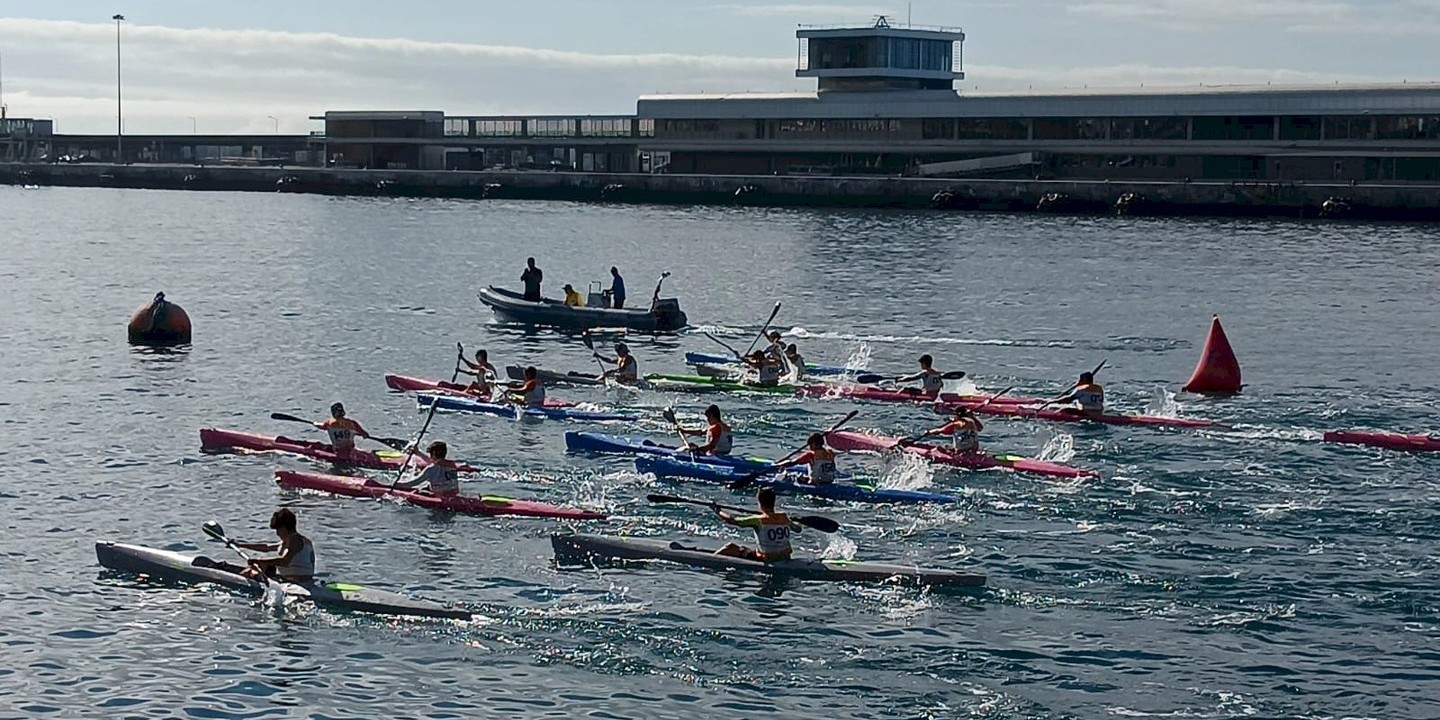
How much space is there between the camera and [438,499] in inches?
1463

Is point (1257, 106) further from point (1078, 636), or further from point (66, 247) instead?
point (1078, 636)

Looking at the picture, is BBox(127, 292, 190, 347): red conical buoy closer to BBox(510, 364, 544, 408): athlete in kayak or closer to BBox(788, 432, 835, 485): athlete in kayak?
BBox(510, 364, 544, 408): athlete in kayak

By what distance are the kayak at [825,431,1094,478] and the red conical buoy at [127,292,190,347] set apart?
29.9 meters

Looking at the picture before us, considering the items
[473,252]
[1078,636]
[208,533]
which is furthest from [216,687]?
[473,252]

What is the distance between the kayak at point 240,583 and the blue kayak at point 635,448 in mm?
11307

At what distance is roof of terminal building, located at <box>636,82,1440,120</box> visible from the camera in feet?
429

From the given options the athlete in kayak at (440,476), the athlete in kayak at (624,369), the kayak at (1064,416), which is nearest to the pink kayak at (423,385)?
the athlete in kayak at (624,369)

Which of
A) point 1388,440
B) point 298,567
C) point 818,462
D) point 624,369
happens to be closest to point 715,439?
point 818,462

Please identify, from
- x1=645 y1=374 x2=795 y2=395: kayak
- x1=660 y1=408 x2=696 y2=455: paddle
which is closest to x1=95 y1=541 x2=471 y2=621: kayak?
x1=660 y1=408 x2=696 y2=455: paddle

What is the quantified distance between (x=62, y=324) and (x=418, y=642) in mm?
48075

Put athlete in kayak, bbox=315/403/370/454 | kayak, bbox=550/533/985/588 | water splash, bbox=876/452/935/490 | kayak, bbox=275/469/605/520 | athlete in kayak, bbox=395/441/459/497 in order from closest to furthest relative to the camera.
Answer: kayak, bbox=550/533/985/588, kayak, bbox=275/469/605/520, athlete in kayak, bbox=395/441/459/497, water splash, bbox=876/452/935/490, athlete in kayak, bbox=315/403/370/454

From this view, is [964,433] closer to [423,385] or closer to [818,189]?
[423,385]

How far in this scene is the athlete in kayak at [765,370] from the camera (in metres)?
52.8

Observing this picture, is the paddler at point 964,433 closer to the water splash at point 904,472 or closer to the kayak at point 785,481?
the water splash at point 904,472
